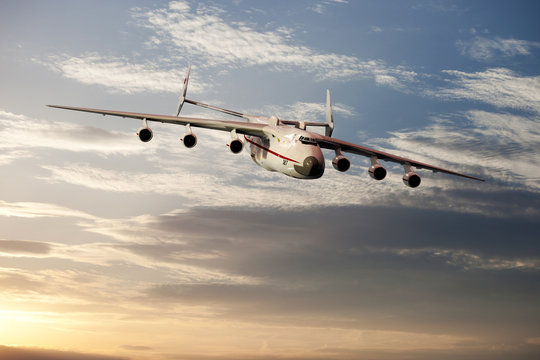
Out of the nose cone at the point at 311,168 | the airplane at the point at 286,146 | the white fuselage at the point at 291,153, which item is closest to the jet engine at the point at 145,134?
the airplane at the point at 286,146

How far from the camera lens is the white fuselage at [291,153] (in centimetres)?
4072

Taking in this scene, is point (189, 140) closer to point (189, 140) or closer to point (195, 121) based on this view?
point (189, 140)

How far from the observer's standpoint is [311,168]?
132ft

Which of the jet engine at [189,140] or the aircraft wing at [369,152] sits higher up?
the aircraft wing at [369,152]

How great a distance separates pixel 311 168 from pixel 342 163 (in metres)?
4.43

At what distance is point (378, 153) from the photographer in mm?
46750

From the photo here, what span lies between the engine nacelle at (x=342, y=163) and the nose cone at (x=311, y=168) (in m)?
3.10

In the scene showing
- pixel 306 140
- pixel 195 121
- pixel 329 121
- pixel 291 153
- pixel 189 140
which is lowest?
pixel 291 153

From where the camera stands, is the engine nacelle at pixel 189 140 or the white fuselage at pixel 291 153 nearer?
the white fuselage at pixel 291 153

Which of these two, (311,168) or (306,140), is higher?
(306,140)

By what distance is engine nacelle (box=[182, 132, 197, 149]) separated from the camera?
1708 inches

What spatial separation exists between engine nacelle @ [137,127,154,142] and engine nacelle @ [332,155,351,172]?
13.9 metres

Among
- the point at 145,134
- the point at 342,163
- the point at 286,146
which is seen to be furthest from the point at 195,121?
the point at 342,163

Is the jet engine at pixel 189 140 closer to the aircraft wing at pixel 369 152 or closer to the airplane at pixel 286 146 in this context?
the airplane at pixel 286 146
